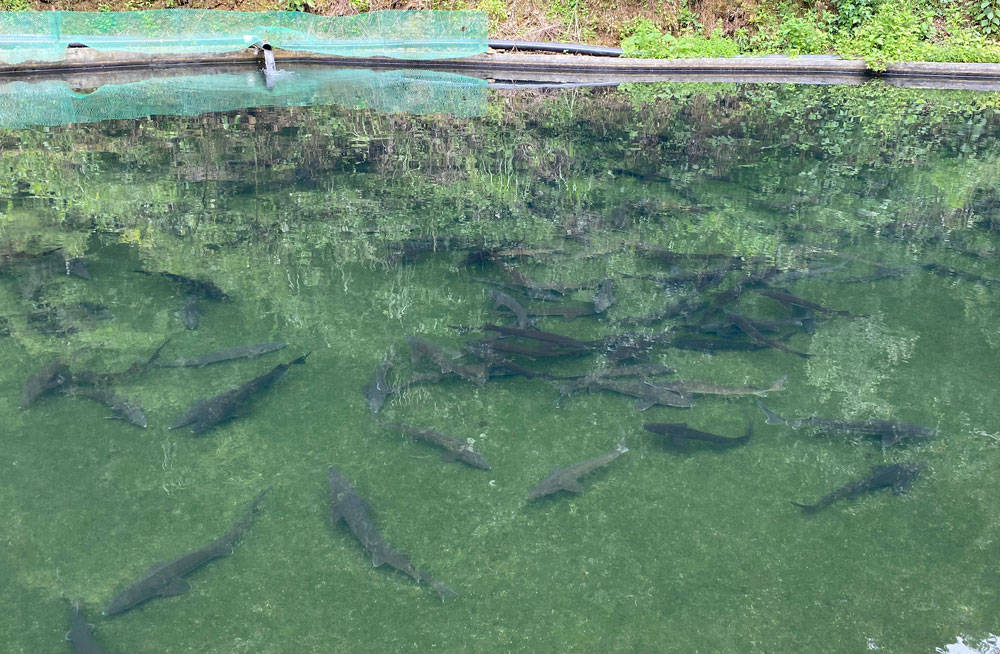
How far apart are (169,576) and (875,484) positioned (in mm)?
3379

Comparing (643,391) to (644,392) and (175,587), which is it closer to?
(644,392)

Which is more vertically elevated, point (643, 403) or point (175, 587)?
point (643, 403)

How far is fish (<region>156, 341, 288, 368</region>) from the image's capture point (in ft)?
16.2

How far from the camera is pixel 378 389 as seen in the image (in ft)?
15.3

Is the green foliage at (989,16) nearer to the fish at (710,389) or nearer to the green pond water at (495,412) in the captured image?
the green pond water at (495,412)

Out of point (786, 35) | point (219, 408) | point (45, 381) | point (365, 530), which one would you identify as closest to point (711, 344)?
point (365, 530)

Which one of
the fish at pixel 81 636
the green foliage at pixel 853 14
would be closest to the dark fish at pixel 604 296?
the fish at pixel 81 636

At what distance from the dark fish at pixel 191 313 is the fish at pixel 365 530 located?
2.00 meters

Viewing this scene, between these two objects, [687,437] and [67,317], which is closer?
[687,437]

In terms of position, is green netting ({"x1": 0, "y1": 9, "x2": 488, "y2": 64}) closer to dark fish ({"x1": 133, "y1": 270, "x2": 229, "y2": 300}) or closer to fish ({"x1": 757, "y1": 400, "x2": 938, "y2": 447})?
dark fish ({"x1": 133, "y1": 270, "x2": 229, "y2": 300})

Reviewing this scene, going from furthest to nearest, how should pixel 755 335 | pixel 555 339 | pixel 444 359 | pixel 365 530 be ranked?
pixel 755 335, pixel 555 339, pixel 444 359, pixel 365 530

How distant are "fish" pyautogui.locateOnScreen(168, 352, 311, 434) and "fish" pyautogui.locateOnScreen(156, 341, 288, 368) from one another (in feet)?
1.30

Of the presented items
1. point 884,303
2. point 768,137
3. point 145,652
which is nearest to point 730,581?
point 145,652

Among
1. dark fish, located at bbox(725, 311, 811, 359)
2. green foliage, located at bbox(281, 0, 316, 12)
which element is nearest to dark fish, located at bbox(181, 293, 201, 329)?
dark fish, located at bbox(725, 311, 811, 359)
